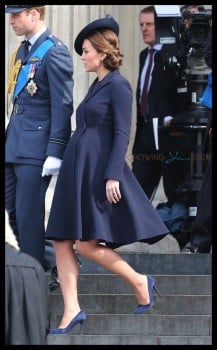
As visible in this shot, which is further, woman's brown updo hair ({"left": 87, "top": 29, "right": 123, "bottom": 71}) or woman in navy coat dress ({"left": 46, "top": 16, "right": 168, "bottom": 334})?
woman's brown updo hair ({"left": 87, "top": 29, "right": 123, "bottom": 71})

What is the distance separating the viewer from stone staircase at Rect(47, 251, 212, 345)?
936 centimetres

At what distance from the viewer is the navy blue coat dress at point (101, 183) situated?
9.83m

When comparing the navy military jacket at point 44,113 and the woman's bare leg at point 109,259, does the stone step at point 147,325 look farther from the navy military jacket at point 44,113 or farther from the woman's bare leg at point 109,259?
the navy military jacket at point 44,113

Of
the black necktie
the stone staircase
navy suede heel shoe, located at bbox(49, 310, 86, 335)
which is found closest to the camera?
the stone staircase

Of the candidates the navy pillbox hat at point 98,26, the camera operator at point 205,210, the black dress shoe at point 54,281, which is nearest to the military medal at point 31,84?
the navy pillbox hat at point 98,26

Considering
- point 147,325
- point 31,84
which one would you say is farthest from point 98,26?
point 147,325

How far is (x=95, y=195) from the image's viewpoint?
9.87 m

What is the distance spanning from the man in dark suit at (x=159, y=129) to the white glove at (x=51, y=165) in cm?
306

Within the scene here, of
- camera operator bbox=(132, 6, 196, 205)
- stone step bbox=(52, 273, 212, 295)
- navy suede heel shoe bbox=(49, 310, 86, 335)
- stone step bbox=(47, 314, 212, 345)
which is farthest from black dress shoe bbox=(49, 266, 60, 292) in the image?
camera operator bbox=(132, 6, 196, 205)

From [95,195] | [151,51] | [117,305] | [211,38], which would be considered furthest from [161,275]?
[151,51]

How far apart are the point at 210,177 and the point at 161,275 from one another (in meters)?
1.75

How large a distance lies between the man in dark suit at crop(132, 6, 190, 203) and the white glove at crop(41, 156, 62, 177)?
3063mm

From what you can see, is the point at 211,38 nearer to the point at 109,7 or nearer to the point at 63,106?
the point at 63,106

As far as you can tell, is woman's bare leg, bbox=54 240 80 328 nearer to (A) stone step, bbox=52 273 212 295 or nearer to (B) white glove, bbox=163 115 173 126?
(A) stone step, bbox=52 273 212 295
